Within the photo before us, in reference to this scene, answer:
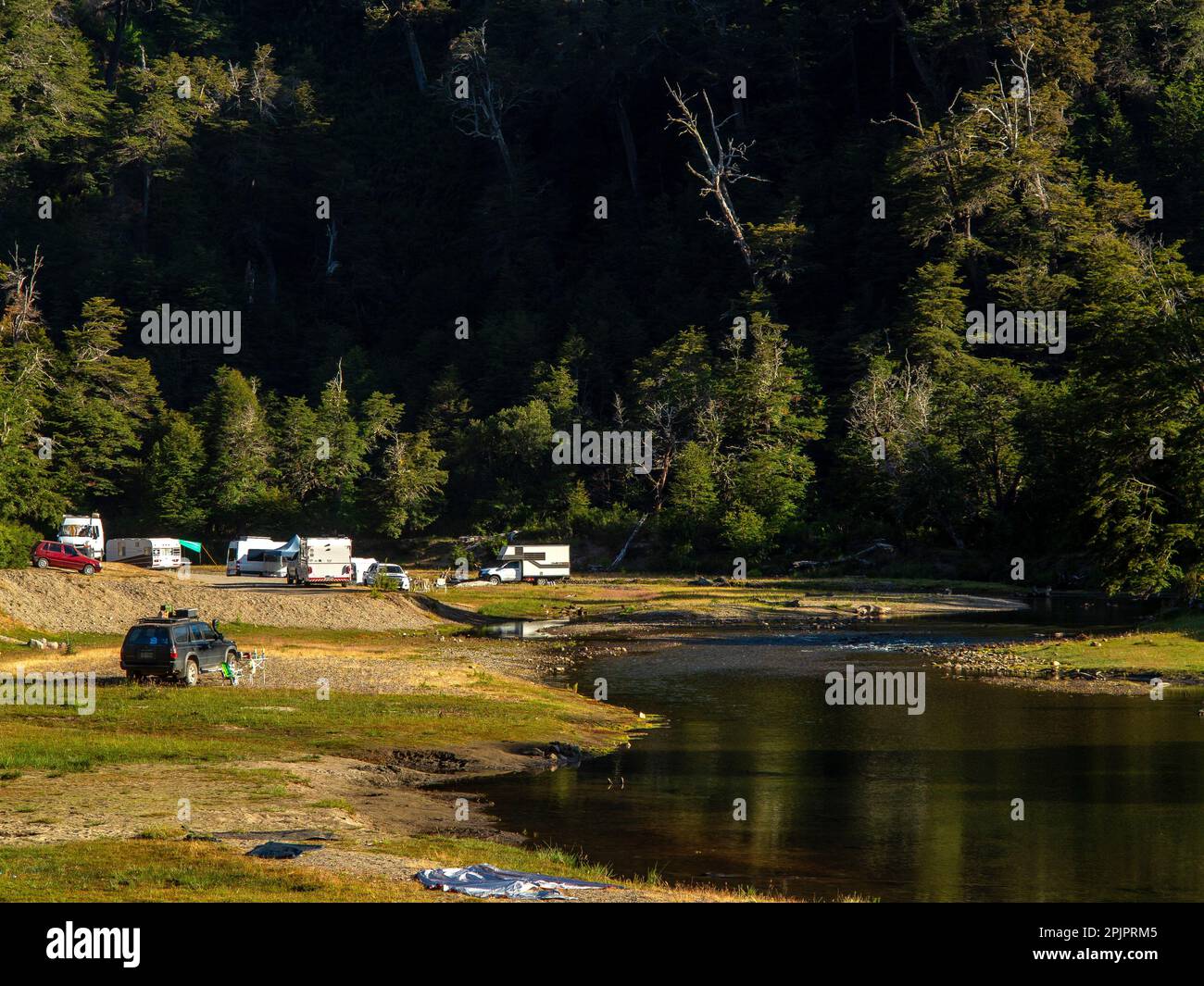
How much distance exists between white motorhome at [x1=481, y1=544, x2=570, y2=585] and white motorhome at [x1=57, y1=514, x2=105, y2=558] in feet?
90.5

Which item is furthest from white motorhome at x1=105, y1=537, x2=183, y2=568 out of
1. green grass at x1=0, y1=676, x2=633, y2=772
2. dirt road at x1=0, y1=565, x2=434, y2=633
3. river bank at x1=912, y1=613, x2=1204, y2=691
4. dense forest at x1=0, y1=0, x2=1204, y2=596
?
river bank at x1=912, y1=613, x2=1204, y2=691

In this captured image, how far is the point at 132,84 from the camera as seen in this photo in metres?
144

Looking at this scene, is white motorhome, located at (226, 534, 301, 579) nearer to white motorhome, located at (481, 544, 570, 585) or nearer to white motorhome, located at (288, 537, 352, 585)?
white motorhome, located at (288, 537, 352, 585)

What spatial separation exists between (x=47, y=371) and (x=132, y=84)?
45629 millimetres

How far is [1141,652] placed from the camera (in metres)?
50.0

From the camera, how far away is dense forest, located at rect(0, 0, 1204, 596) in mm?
96188

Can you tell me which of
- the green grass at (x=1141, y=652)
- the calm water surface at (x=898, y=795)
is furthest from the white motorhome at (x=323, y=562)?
the green grass at (x=1141, y=652)

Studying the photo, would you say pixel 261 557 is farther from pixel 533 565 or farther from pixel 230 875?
pixel 230 875

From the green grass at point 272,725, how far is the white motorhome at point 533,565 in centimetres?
5082

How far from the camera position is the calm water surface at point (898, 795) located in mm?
22656

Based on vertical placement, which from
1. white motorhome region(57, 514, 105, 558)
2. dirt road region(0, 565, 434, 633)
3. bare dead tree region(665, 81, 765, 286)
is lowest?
dirt road region(0, 565, 434, 633)

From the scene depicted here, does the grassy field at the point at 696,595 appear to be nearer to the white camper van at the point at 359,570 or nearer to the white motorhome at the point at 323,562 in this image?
the white camper van at the point at 359,570

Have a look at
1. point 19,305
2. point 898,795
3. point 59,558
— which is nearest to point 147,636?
point 898,795
